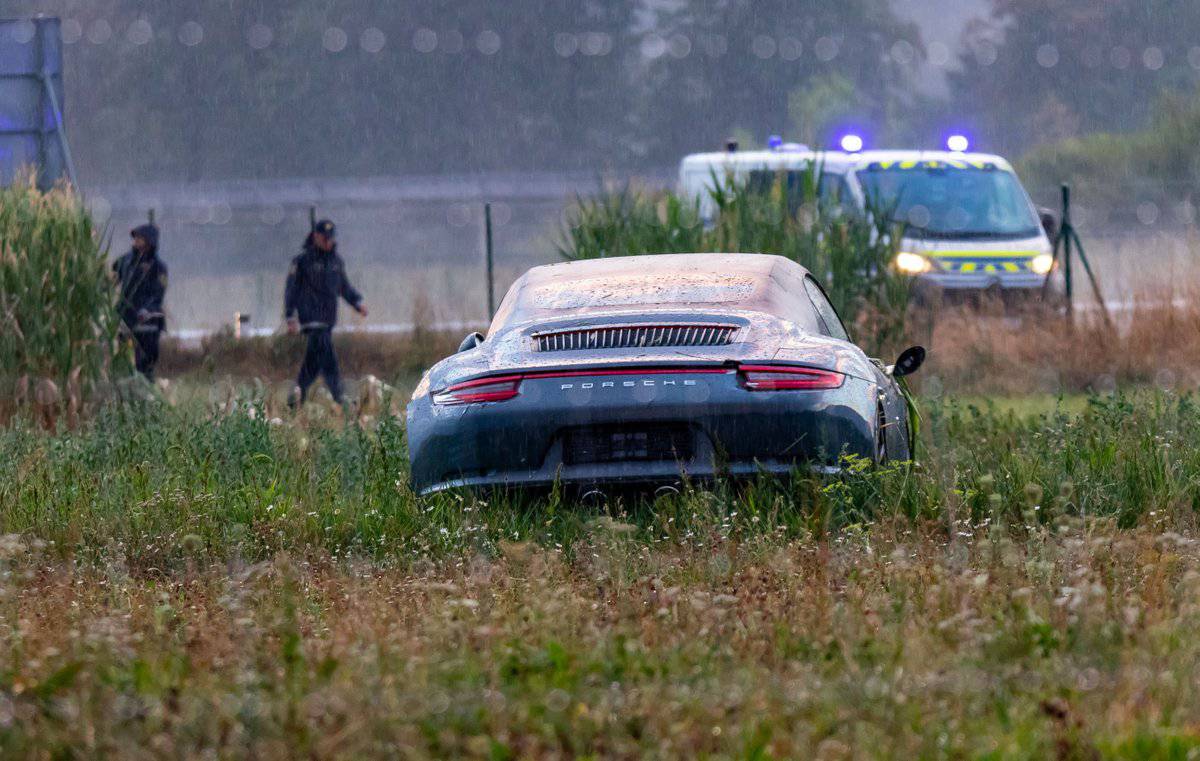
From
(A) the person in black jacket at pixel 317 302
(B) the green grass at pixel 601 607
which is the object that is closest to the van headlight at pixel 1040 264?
(A) the person in black jacket at pixel 317 302

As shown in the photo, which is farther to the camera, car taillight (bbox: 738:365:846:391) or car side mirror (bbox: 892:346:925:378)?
car side mirror (bbox: 892:346:925:378)

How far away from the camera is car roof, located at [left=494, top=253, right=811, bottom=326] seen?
748cm

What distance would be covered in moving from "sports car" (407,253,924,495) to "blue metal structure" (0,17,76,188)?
52.1ft

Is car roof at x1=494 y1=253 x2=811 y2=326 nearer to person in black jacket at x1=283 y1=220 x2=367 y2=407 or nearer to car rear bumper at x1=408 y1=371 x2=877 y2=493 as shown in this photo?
car rear bumper at x1=408 y1=371 x2=877 y2=493

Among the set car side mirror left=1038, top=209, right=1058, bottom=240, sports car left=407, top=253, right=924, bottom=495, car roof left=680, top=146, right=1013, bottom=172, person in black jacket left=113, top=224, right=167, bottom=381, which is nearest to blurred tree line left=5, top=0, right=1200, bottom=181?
car roof left=680, top=146, right=1013, bottom=172

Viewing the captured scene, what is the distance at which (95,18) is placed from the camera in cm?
6319

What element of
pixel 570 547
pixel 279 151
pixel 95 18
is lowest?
pixel 570 547

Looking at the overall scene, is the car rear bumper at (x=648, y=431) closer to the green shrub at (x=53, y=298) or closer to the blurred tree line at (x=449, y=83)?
the green shrub at (x=53, y=298)

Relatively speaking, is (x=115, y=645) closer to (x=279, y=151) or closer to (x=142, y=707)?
(x=142, y=707)

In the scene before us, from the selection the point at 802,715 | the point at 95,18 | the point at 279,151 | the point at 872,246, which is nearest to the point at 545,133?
the point at 279,151

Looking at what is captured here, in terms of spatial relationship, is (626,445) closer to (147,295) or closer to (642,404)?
(642,404)

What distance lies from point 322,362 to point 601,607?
1008 cm

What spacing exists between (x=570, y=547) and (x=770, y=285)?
1752 mm

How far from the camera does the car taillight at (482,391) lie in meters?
6.76
